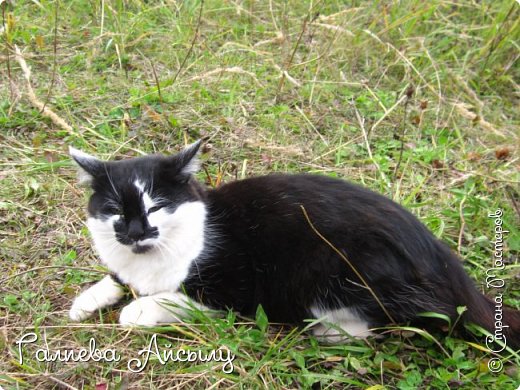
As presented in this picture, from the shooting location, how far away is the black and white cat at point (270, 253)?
6.11ft

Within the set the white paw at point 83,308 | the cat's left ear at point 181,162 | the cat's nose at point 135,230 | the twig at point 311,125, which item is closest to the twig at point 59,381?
the white paw at point 83,308

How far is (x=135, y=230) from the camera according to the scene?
71.5 inches

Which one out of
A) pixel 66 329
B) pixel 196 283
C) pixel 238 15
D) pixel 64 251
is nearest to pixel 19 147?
pixel 64 251

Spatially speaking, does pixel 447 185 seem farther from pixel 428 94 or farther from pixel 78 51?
pixel 78 51

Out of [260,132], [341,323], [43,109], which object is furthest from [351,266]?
[43,109]

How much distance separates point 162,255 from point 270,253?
40 cm

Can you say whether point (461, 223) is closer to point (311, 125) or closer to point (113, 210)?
point (311, 125)

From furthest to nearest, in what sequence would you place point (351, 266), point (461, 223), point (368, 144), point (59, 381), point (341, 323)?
point (368, 144) → point (461, 223) → point (341, 323) → point (351, 266) → point (59, 381)

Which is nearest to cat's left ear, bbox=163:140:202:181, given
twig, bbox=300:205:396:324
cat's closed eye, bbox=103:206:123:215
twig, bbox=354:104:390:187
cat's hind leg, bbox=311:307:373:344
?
cat's closed eye, bbox=103:206:123:215

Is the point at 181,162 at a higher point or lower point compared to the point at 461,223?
higher

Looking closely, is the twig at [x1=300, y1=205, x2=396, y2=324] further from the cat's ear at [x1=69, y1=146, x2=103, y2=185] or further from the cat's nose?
the cat's ear at [x1=69, y1=146, x2=103, y2=185]

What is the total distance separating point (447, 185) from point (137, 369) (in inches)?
71.1

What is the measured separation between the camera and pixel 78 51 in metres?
3.58

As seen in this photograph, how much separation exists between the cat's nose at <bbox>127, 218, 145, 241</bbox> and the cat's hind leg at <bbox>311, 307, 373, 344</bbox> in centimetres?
67
